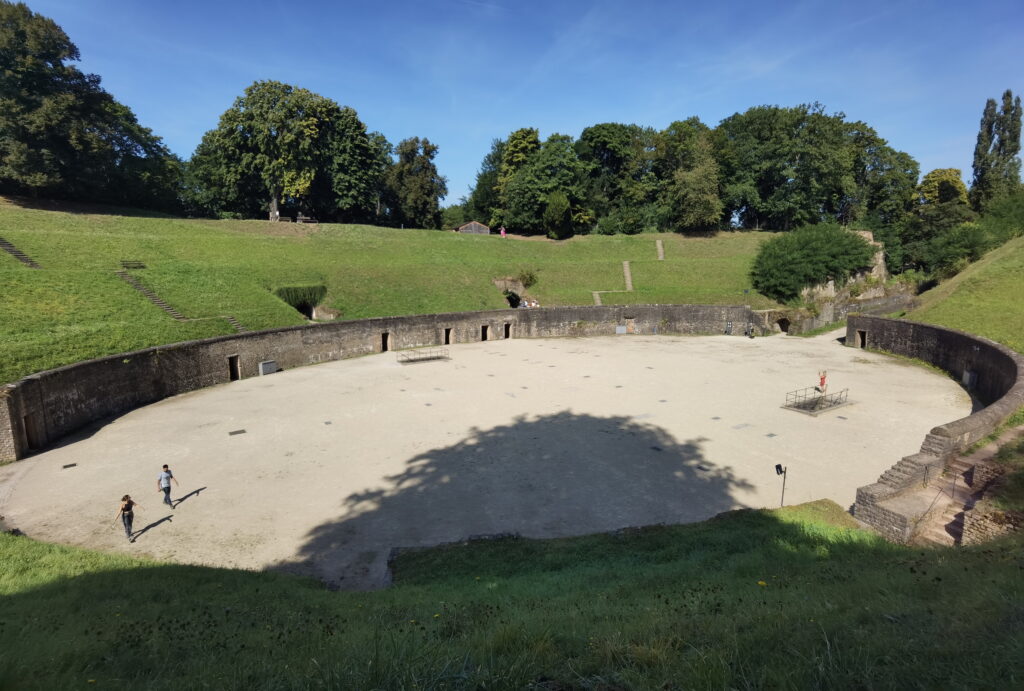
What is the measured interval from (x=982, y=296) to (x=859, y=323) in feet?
19.0

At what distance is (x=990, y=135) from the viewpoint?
56.1 m

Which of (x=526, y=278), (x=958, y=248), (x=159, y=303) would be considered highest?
(x=958, y=248)

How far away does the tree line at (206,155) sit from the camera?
34.9 metres


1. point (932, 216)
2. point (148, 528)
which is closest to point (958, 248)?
point (932, 216)

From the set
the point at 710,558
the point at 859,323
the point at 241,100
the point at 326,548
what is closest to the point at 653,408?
the point at 710,558

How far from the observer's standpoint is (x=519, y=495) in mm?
13344

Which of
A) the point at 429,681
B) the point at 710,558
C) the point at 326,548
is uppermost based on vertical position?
the point at 429,681

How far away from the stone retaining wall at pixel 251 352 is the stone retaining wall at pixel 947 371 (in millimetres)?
9552

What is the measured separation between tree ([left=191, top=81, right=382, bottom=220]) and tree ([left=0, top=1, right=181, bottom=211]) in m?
9.08

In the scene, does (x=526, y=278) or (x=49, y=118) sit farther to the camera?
(x=526, y=278)

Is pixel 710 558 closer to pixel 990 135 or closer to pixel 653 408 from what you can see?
pixel 653 408

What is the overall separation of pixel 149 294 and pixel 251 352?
6.66 metres

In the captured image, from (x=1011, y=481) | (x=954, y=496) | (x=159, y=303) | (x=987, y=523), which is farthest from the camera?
(x=159, y=303)

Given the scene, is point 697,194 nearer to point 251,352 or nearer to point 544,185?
point 544,185
